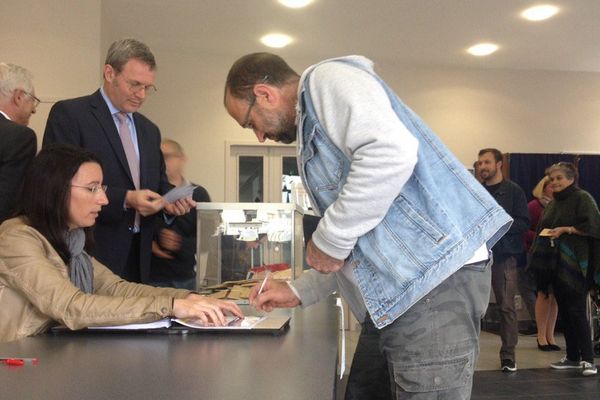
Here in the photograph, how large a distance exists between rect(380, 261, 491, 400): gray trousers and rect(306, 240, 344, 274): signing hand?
0.16m

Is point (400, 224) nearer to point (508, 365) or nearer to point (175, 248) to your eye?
point (175, 248)

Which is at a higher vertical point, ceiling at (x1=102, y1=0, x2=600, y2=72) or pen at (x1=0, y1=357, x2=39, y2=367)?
ceiling at (x1=102, y1=0, x2=600, y2=72)

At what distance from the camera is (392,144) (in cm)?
117

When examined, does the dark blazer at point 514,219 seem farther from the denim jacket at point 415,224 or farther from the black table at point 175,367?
the denim jacket at point 415,224

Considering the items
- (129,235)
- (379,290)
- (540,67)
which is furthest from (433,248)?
(540,67)

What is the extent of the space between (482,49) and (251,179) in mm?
2840

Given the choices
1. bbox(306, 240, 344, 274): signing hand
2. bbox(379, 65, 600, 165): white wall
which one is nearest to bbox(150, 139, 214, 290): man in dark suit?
bbox(306, 240, 344, 274): signing hand

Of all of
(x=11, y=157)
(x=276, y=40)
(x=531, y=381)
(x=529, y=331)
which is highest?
(x=276, y=40)

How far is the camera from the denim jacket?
121 centimetres

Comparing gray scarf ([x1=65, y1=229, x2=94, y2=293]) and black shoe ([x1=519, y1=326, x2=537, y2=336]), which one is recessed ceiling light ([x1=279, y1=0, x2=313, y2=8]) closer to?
gray scarf ([x1=65, y1=229, x2=94, y2=293])

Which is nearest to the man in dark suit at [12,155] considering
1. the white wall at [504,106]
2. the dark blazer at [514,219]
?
the dark blazer at [514,219]

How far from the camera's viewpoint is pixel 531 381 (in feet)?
14.5

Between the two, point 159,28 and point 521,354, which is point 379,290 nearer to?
point 521,354

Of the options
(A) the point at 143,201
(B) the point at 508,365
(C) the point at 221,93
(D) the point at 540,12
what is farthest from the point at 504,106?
(A) the point at 143,201
